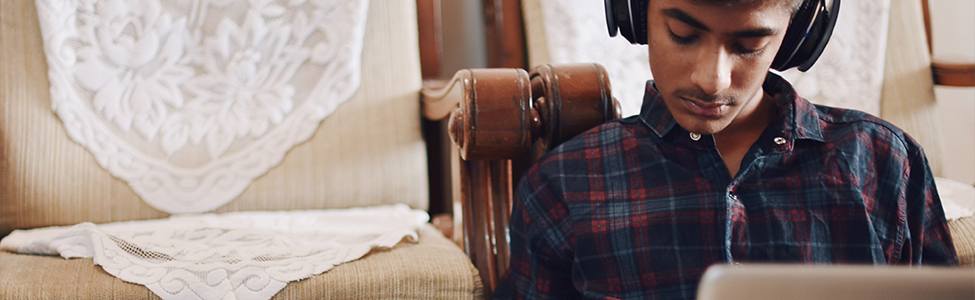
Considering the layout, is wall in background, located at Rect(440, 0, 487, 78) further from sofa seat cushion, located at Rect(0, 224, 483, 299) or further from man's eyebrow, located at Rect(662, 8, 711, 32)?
man's eyebrow, located at Rect(662, 8, 711, 32)

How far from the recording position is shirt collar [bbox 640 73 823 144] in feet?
2.11

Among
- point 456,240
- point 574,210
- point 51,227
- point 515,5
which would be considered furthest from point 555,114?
point 51,227

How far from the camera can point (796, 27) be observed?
0.61m

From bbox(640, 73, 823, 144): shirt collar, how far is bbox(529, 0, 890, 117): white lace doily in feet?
1.78

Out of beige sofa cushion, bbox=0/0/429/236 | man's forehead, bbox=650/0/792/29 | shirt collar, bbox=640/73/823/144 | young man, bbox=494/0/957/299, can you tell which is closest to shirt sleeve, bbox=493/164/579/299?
young man, bbox=494/0/957/299

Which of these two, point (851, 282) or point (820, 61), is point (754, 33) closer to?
point (851, 282)

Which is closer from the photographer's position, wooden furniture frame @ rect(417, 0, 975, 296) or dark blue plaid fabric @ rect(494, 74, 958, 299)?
dark blue plaid fabric @ rect(494, 74, 958, 299)

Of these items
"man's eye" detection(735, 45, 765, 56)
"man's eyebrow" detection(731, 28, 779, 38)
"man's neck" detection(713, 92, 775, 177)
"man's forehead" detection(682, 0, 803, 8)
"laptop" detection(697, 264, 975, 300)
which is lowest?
"laptop" detection(697, 264, 975, 300)

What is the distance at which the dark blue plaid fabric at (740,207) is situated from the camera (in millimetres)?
626

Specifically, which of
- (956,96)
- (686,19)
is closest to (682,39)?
(686,19)

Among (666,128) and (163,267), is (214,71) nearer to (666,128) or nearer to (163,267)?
(163,267)

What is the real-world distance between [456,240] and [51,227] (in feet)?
2.14

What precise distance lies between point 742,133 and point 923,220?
7.5 inches

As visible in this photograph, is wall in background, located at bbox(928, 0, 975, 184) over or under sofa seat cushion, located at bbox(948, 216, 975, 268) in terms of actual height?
over
